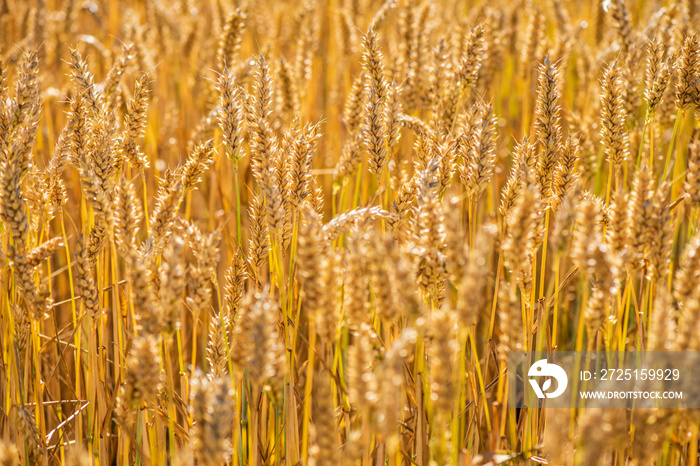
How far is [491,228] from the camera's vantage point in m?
1.07

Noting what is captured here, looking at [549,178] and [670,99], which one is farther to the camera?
[670,99]

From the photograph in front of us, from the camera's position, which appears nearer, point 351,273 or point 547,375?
point 351,273

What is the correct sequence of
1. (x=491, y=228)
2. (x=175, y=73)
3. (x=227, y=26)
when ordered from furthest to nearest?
(x=175, y=73) → (x=227, y=26) → (x=491, y=228)

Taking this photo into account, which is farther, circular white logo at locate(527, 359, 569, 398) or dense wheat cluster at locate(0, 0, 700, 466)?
circular white logo at locate(527, 359, 569, 398)

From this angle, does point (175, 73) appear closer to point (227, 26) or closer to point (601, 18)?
point (227, 26)

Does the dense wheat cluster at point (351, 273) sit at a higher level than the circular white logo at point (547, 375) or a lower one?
higher

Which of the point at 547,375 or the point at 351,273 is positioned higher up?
the point at 351,273

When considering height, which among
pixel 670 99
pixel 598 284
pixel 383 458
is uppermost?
pixel 670 99

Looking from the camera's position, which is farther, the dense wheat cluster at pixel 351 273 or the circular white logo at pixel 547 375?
the circular white logo at pixel 547 375

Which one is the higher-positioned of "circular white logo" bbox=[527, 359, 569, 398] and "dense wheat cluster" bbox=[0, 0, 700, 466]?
"dense wheat cluster" bbox=[0, 0, 700, 466]

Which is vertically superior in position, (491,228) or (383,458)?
(491,228)

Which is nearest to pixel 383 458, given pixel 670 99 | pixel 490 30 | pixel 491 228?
pixel 491 228

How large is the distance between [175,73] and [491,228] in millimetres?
3281

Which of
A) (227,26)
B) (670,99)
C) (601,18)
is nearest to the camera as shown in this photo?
(670,99)
